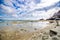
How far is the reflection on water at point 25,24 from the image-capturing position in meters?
1.80

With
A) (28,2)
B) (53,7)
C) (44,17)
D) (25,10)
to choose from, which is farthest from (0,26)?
(53,7)

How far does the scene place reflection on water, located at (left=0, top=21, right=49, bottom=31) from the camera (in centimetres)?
180

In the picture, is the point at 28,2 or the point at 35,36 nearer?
the point at 35,36

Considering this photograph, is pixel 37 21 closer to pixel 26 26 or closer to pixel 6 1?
pixel 26 26

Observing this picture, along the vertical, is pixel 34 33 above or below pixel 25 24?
below

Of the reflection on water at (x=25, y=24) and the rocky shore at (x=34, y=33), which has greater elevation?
the reflection on water at (x=25, y=24)

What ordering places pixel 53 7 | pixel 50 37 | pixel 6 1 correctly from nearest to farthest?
pixel 50 37 < pixel 53 7 < pixel 6 1

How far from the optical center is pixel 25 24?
1.86 meters

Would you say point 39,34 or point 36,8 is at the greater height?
point 36,8

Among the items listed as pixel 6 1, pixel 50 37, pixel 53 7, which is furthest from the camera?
pixel 6 1

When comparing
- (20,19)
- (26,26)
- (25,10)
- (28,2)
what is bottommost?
(26,26)

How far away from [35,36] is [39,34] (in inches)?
2.7

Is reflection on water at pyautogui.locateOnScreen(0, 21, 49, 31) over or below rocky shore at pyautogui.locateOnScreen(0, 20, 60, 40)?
over

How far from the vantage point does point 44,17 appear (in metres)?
1.83
